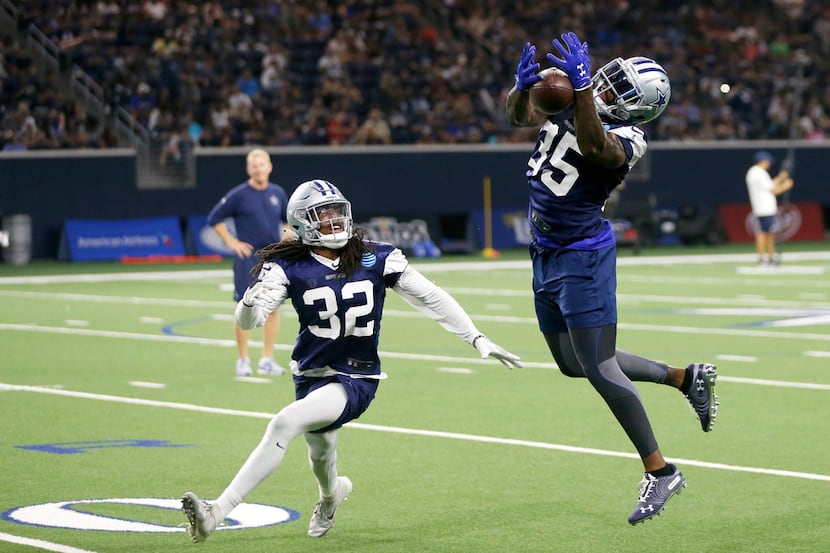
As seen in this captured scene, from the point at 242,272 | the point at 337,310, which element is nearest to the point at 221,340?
the point at 242,272

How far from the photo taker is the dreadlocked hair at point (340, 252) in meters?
6.72

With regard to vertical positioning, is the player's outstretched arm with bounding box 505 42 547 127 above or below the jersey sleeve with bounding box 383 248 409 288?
above

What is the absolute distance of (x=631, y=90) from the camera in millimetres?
7023

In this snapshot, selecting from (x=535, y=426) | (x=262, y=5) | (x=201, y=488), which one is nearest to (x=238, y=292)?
(x=535, y=426)

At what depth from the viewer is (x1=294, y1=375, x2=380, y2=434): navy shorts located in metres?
6.65

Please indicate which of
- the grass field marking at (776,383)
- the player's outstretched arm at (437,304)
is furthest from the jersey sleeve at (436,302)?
the grass field marking at (776,383)

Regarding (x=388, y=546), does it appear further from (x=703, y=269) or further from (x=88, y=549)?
(x=703, y=269)

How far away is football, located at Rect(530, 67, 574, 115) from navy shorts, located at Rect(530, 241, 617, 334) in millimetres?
712

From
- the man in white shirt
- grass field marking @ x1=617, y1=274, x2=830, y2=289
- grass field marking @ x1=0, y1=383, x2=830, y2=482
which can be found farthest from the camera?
the man in white shirt

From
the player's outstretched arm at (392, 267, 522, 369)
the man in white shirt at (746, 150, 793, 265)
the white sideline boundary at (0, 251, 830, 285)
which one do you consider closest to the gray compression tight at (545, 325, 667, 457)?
the player's outstretched arm at (392, 267, 522, 369)

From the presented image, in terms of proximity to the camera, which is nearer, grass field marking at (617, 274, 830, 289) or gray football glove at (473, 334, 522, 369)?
gray football glove at (473, 334, 522, 369)

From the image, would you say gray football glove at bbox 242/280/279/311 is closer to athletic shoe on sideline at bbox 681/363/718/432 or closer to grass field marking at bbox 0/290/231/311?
athletic shoe on sideline at bbox 681/363/718/432

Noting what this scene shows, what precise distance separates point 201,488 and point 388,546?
1.66 m

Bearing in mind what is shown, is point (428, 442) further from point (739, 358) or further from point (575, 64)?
point (739, 358)
